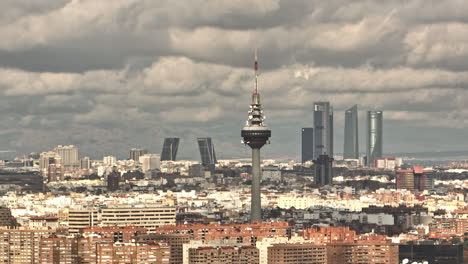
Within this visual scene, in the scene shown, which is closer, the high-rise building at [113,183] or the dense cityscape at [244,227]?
the dense cityscape at [244,227]

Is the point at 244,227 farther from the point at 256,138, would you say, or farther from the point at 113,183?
the point at 113,183

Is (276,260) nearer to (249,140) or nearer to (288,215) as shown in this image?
(249,140)

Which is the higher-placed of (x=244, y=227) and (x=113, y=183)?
(x=113, y=183)

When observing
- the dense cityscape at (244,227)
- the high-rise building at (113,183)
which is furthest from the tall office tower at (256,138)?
Answer: the high-rise building at (113,183)

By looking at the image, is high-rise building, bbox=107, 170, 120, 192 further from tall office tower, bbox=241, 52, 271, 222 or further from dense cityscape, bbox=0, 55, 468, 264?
tall office tower, bbox=241, 52, 271, 222

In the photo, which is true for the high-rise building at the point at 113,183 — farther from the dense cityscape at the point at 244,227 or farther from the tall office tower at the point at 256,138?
the tall office tower at the point at 256,138

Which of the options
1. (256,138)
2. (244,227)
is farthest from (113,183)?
(244,227)

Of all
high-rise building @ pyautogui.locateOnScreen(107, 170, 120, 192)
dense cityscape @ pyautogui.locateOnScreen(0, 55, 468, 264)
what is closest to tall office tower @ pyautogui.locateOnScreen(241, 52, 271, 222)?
dense cityscape @ pyautogui.locateOnScreen(0, 55, 468, 264)

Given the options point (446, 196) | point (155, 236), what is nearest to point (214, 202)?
point (446, 196)

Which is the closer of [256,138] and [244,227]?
[244,227]
